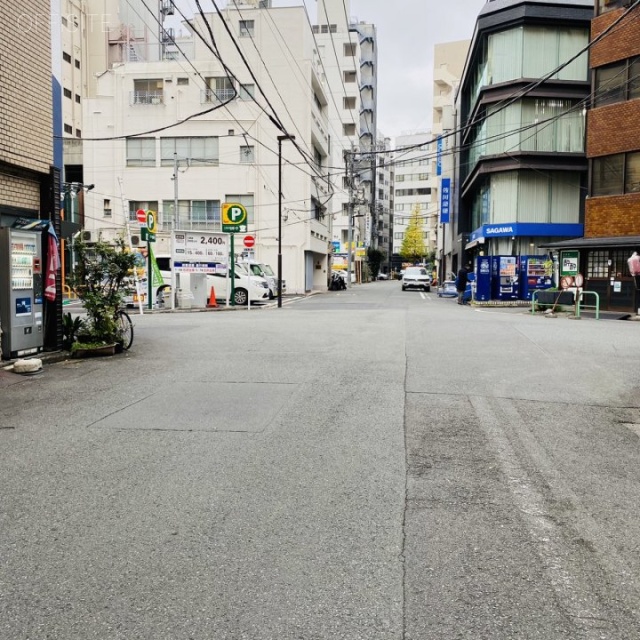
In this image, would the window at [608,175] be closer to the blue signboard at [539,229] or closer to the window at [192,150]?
the blue signboard at [539,229]

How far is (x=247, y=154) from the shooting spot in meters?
41.1

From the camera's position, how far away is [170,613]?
2854mm

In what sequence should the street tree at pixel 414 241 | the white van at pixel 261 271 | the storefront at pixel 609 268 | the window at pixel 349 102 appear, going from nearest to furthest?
the storefront at pixel 609 268
the white van at pixel 261 271
the window at pixel 349 102
the street tree at pixel 414 241

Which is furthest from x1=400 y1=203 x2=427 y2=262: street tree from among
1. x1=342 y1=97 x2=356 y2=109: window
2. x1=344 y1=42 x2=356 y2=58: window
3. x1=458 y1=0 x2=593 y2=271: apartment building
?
x1=458 y1=0 x2=593 y2=271: apartment building

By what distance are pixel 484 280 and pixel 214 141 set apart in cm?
2092

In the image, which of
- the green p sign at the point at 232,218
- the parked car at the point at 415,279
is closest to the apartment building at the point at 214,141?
the parked car at the point at 415,279

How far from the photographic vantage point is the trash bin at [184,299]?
24500 mm

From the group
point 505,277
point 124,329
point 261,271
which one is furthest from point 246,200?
point 124,329

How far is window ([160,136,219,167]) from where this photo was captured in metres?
41.3

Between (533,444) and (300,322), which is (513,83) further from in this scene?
(533,444)

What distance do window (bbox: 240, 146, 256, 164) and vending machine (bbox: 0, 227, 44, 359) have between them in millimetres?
31938

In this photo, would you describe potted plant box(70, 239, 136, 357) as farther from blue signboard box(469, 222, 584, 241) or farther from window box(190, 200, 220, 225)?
window box(190, 200, 220, 225)

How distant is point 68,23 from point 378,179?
67.8m

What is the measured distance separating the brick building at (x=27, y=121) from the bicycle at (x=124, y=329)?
104 centimetres
